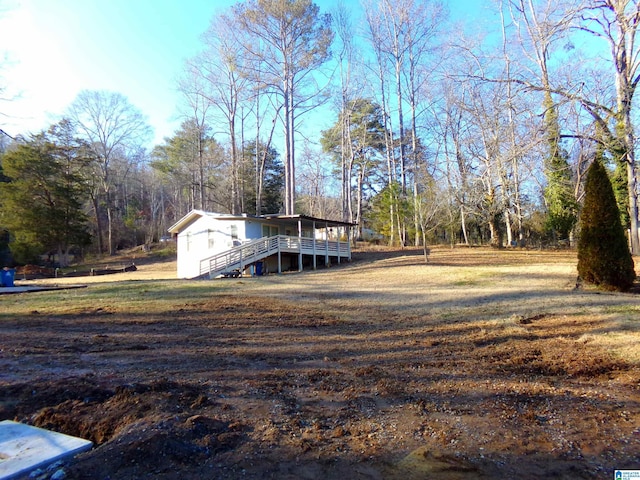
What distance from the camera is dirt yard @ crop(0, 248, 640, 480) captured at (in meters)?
2.70

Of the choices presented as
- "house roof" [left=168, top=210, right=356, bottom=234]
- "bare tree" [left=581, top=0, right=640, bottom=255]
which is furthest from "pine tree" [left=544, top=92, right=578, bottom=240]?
"house roof" [left=168, top=210, right=356, bottom=234]

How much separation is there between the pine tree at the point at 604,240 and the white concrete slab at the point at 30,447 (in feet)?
36.2

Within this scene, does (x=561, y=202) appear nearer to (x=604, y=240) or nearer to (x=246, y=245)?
(x=604, y=240)

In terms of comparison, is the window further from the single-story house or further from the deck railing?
the deck railing

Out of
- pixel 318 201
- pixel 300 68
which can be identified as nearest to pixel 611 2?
pixel 300 68

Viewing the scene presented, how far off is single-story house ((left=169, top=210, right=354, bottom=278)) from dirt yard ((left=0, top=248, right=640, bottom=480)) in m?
11.7

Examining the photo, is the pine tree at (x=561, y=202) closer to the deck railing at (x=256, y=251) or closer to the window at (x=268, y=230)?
the deck railing at (x=256, y=251)

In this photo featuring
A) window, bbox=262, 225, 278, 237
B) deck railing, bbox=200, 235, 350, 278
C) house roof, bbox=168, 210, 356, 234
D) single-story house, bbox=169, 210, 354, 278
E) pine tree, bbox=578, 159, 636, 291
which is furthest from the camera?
window, bbox=262, 225, 278, 237

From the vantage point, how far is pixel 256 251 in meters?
21.0

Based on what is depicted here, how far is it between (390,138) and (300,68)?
416 inches

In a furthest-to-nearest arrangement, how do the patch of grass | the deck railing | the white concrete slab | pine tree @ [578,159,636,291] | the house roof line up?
the house roof < the deck railing < the patch of grass < pine tree @ [578,159,636,291] < the white concrete slab

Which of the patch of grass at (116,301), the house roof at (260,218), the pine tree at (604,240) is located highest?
the house roof at (260,218)

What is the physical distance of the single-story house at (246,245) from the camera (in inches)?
818

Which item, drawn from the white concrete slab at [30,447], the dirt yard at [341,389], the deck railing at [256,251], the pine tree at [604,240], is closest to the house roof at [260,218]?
the deck railing at [256,251]
